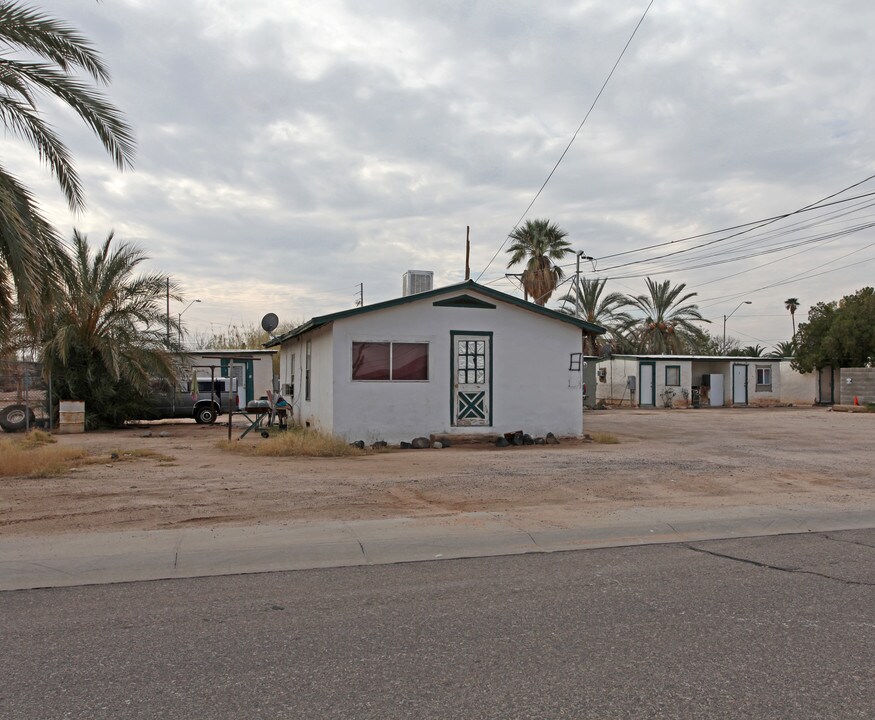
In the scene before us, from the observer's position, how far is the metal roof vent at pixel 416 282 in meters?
19.1

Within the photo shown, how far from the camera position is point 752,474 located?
500 inches

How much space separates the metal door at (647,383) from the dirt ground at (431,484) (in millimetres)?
19977

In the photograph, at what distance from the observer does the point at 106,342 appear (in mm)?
21438

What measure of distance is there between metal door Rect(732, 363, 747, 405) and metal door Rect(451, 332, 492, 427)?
26770 millimetres

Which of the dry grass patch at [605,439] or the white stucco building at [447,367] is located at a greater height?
the white stucco building at [447,367]

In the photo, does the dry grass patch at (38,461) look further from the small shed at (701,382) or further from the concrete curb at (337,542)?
the small shed at (701,382)

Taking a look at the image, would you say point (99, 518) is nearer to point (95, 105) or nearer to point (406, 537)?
point (406, 537)

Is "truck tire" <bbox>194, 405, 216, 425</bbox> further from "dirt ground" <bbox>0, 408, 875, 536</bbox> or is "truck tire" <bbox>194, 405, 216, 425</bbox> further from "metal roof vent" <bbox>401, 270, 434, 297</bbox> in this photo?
"metal roof vent" <bbox>401, 270, 434, 297</bbox>

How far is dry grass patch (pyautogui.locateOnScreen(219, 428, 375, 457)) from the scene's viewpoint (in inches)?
585

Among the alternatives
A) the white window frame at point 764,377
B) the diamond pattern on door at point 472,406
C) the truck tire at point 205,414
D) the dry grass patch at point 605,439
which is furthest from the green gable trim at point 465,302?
the white window frame at point 764,377

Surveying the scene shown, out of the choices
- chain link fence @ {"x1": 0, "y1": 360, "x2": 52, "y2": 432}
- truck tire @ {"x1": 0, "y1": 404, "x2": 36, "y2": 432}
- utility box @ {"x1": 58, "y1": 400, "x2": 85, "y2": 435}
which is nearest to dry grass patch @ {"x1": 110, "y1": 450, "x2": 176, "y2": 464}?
utility box @ {"x1": 58, "y1": 400, "x2": 85, "y2": 435}

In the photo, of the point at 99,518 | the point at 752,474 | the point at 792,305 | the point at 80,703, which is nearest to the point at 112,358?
the point at 99,518

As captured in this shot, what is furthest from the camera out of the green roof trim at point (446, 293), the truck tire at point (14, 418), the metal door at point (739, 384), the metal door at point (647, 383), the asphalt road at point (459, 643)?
the metal door at point (739, 384)

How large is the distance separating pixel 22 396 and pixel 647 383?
2821 cm
